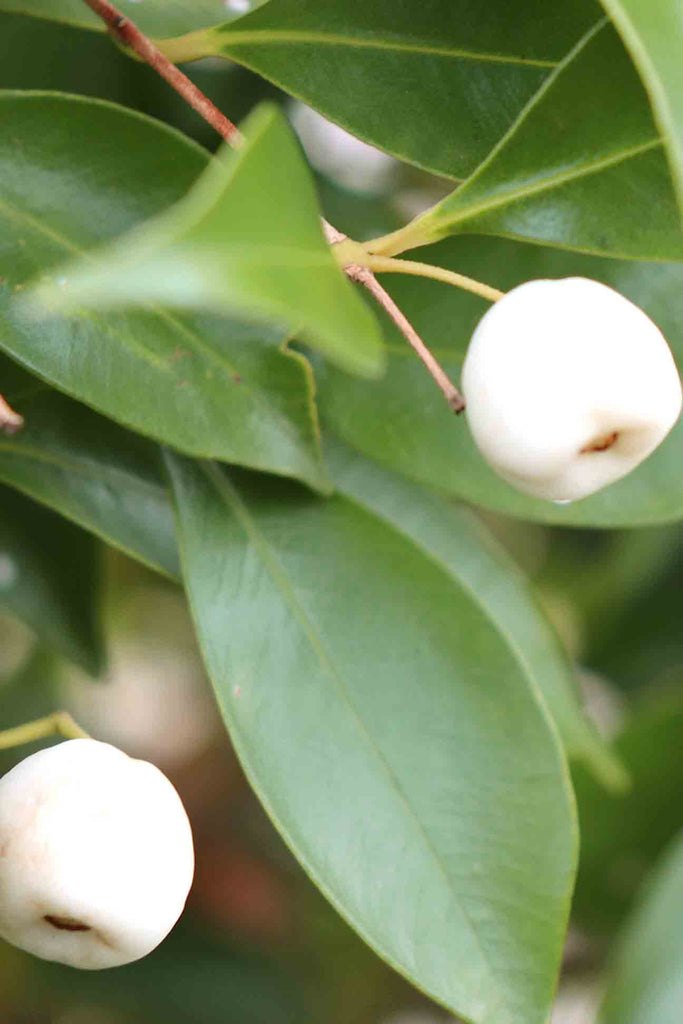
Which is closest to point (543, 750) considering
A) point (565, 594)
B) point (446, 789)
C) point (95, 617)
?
point (446, 789)

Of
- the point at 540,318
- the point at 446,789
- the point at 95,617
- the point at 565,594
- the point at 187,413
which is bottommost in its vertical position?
the point at 565,594

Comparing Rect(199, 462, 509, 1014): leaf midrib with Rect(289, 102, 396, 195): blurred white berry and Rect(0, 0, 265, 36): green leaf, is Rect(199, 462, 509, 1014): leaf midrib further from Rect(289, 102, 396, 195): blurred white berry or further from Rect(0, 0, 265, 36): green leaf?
Rect(289, 102, 396, 195): blurred white berry

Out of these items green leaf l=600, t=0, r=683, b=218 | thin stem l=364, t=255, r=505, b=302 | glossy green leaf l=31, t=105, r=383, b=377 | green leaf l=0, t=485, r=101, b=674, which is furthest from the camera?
green leaf l=0, t=485, r=101, b=674

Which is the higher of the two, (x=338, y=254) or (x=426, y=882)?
(x=338, y=254)

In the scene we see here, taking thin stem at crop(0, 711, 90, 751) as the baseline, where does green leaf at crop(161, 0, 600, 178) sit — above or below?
above

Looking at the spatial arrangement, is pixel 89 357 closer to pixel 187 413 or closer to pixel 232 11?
pixel 187 413

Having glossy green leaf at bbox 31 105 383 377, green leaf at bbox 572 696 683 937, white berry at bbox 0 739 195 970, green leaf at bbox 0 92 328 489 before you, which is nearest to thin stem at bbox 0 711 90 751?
white berry at bbox 0 739 195 970

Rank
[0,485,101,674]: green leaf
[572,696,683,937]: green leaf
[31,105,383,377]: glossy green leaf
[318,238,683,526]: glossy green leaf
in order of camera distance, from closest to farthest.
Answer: [31,105,383,377]: glossy green leaf
[318,238,683,526]: glossy green leaf
[0,485,101,674]: green leaf
[572,696,683,937]: green leaf
